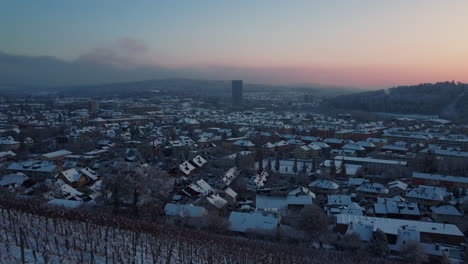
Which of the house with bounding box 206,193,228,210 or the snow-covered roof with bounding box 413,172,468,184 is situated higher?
the house with bounding box 206,193,228,210

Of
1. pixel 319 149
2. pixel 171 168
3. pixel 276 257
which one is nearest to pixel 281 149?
pixel 319 149

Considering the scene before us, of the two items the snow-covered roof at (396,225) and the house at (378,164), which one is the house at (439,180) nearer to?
the house at (378,164)

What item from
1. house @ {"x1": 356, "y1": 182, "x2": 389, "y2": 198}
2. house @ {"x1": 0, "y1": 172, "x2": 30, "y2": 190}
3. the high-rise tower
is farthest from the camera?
the high-rise tower

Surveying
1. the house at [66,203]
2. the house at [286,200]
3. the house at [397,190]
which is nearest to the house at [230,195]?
the house at [286,200]

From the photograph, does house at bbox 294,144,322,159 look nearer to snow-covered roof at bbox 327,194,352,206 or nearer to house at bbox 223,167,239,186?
house at bbox 223,167,239,186

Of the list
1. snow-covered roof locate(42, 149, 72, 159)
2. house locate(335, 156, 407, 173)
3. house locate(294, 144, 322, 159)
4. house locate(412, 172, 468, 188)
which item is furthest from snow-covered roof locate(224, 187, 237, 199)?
snow-covered roof locate(42, 149, 72, 159)

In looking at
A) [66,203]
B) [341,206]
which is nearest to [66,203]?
[66,203]
